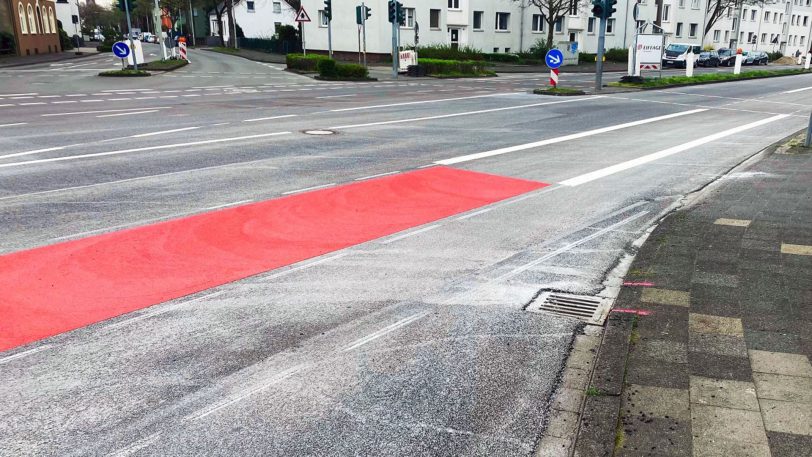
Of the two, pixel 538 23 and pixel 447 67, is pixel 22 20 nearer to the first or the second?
pixel 447 67

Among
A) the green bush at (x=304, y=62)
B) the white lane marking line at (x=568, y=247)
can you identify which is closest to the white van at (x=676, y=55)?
the green bush at (x=304, y=62)

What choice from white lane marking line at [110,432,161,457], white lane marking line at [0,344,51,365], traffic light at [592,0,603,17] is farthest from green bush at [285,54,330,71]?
white lane marking line at [110,432,161,457]

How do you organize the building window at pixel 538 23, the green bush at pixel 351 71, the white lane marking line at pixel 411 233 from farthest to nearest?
the building window at pixel 538 23 < the green bush at pixel 351 71 < the white lane marking line at pixel 411 233

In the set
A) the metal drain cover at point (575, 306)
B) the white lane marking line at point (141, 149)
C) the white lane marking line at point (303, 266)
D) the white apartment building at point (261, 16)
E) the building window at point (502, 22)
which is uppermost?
the white apartment building at point (261, 16)

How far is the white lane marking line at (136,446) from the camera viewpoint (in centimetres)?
342

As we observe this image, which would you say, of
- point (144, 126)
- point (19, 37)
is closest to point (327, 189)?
point (144, 126)

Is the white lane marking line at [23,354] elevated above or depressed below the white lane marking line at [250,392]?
above

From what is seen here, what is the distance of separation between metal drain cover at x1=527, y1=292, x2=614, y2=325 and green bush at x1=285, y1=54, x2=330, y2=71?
3709 centimetres

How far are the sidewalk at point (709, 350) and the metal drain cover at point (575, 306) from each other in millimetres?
171

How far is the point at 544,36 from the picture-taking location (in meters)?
60.9

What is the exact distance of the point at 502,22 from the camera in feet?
190

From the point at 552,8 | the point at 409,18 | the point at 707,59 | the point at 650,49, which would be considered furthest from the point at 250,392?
the point at 707,59

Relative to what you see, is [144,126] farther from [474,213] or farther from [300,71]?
[300,71]

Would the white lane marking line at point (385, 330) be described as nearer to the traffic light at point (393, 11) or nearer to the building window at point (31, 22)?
the traffic light at point (393, 11)
